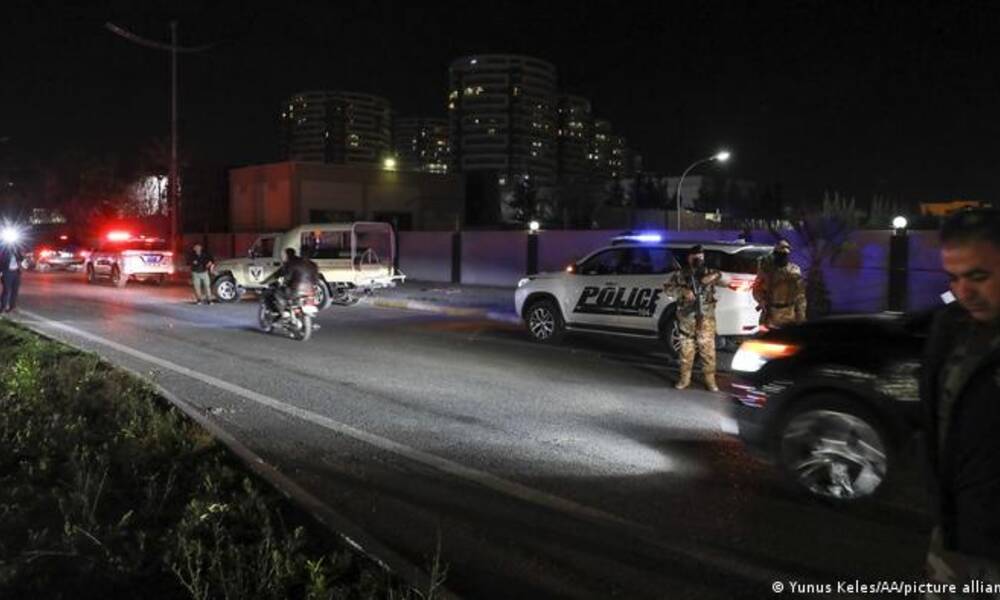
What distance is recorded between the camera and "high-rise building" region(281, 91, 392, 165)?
119750 millimetres

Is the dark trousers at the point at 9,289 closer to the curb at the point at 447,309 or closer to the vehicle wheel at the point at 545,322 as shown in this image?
the curb at the point at 447,309

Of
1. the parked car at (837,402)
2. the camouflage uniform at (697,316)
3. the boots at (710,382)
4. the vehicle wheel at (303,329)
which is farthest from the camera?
the vehicle wheel at (303,329)

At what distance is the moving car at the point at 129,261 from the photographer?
29172mm

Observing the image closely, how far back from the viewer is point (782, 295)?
10.5 metres

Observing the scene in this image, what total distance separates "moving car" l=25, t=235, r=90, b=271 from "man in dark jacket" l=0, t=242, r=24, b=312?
18.7 metres

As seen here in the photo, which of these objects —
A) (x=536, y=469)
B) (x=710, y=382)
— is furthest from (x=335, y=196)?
(x=536, y=469)

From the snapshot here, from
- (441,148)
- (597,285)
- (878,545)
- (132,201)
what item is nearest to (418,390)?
(597,285)

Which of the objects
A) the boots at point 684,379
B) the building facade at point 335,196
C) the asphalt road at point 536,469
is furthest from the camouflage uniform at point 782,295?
the building facade at point 335,196

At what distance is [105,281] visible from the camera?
102 ft

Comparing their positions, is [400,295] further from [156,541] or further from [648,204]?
[648,204]

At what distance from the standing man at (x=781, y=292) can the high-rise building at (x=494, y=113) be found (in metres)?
105

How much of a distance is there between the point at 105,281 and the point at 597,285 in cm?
2248

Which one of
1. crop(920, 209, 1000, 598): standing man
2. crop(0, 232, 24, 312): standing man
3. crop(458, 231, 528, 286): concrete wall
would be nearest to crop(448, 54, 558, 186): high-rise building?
crop(458, 231, 528, 286): concrete wall

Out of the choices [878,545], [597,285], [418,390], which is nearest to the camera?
[878,545]
